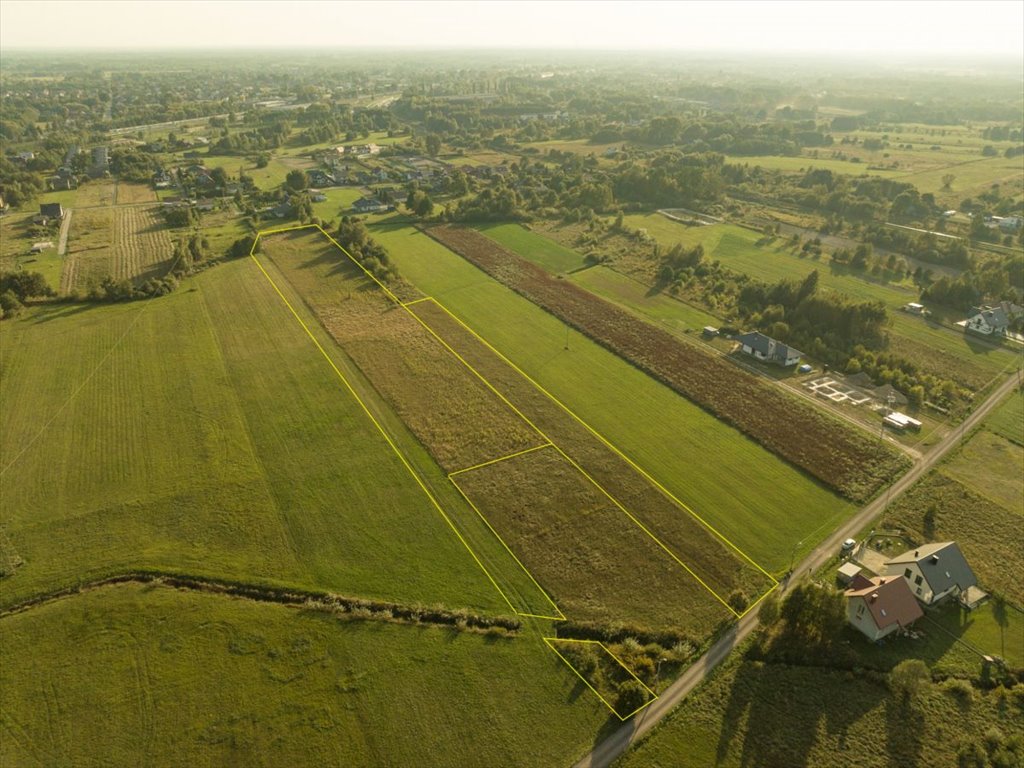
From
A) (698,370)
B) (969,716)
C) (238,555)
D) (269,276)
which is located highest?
(269,276)

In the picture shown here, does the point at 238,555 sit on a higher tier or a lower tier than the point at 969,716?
higher

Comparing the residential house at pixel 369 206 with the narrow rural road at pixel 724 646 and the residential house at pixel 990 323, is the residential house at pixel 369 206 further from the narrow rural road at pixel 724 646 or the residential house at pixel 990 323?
the narrow rural road at pixel 724 646

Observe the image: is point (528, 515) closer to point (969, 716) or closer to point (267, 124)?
point (969, 716)

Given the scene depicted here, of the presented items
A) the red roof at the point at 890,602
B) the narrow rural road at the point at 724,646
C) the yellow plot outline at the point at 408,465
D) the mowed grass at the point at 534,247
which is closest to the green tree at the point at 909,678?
the red roof at the point at 890,602

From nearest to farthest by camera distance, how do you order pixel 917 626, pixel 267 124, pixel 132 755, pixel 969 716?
1. pixel 132 755
2. pixel 969 716
3. pixel 917 626
4. pixel 267 124

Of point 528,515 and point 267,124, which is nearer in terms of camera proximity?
point 528,515

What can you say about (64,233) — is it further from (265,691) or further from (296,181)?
(265,691)

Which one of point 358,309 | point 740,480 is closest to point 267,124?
point 358,309
